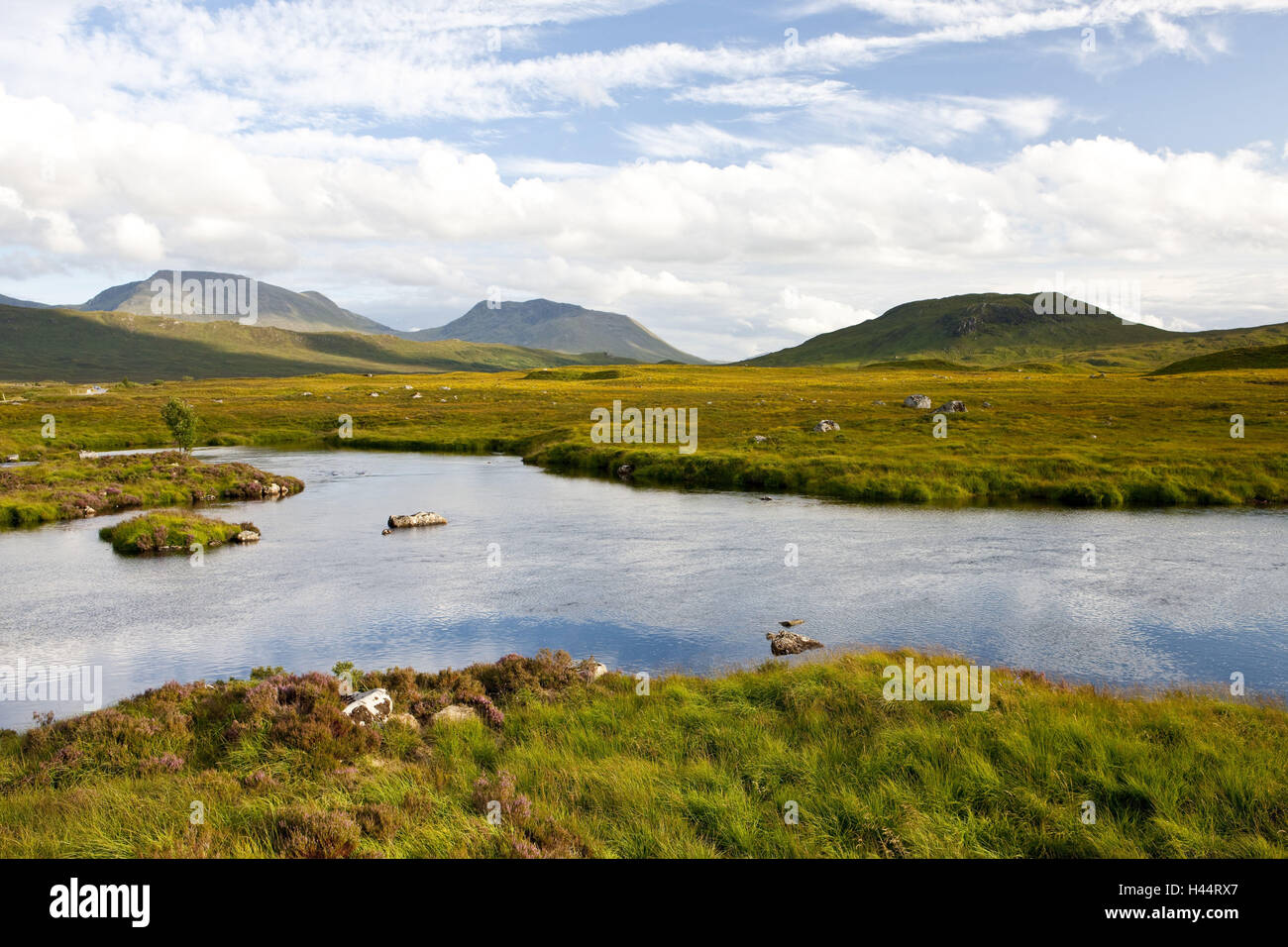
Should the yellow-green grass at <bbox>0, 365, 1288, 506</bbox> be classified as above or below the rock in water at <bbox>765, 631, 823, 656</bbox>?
above

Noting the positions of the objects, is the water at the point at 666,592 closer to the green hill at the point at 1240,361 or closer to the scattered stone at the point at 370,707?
the scattered stone at the point at 370,707

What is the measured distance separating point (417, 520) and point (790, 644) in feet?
82.5

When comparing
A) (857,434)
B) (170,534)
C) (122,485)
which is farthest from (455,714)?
(857,434)

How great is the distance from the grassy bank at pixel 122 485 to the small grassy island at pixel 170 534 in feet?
24.6

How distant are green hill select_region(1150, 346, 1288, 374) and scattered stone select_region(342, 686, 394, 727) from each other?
175521 millimetres

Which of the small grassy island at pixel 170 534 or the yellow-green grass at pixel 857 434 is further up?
the yellow-green grass at pixel 857 434

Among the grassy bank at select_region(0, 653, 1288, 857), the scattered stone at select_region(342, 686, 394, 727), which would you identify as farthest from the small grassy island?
the scattered stone at select_region(342, 686, 394, 727)

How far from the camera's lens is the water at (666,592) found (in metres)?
21.1

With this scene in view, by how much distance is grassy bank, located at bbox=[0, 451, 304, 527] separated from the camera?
42.6 m

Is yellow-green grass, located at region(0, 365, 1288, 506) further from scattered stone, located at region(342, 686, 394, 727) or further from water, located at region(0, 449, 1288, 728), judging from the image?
scattered stone, located at region(342, 686, 394, 727)

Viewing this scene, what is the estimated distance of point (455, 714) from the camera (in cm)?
1568

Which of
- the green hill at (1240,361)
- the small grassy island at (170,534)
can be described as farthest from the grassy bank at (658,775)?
the green hill at (1240,361)
